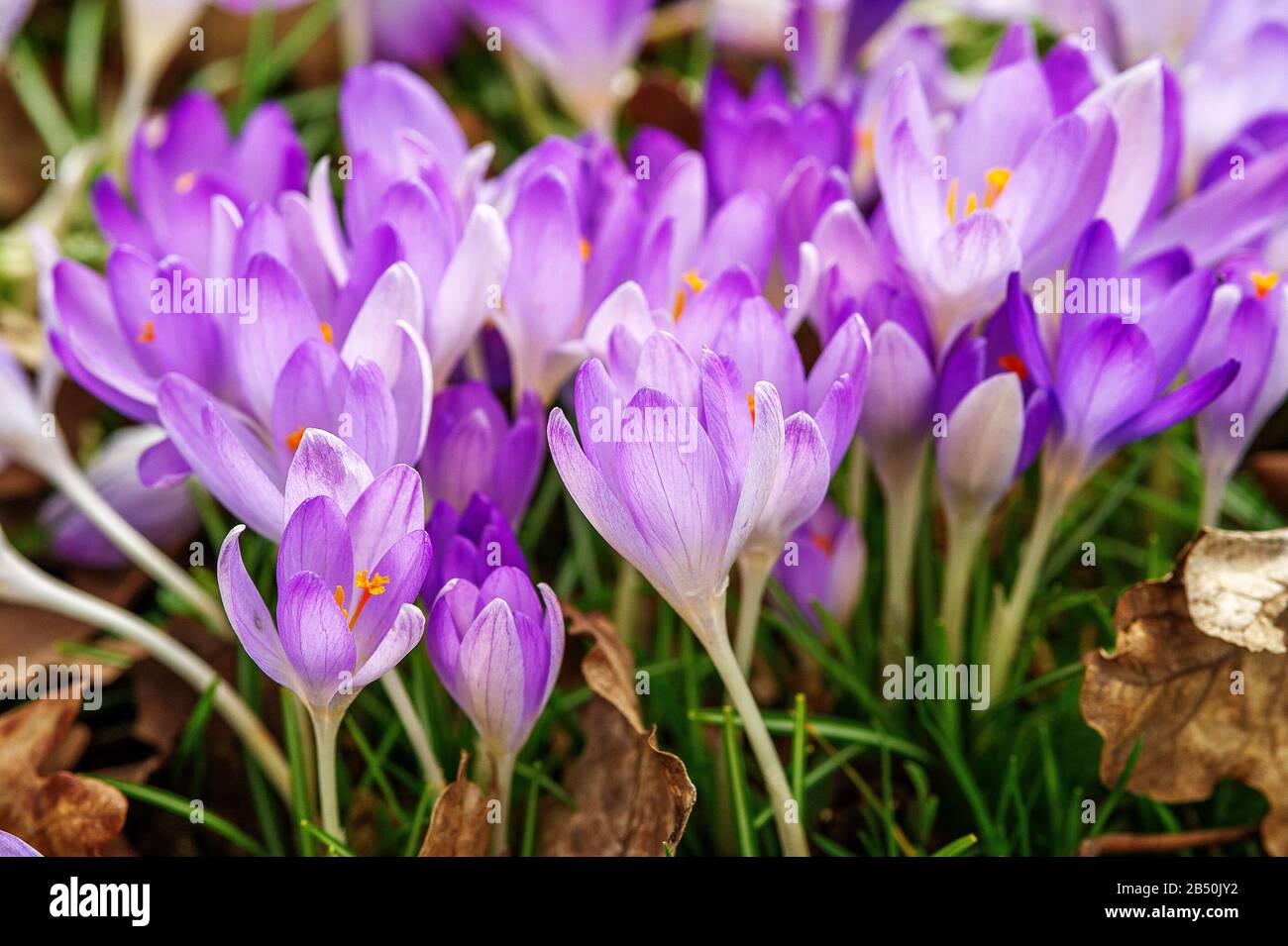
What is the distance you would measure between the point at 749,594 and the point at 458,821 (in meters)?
0.20

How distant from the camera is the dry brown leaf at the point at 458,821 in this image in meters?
0.69

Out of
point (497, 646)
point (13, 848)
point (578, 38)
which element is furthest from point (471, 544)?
point (578, 38)

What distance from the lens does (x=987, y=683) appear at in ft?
2.69

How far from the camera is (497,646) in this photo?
0.66 m

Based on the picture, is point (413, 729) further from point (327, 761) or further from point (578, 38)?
point (578, 38)

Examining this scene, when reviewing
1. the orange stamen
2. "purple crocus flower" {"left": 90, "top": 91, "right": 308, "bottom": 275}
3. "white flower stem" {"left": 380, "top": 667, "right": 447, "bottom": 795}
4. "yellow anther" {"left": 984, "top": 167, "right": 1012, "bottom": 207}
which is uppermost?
"purple crocus flower" {"left": 90, "top": 91, "right": 308, "bottom": 275}

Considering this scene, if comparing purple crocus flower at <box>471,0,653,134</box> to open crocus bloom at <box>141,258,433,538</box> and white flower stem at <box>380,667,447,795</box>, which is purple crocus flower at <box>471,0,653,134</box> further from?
white flower stem at <box>380,667,447,795</box>

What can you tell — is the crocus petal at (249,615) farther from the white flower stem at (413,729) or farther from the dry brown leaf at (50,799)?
the dry brown leaf at (50,799)

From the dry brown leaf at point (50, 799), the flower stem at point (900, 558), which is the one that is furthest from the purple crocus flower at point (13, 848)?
the flower stem at point (900, 558)

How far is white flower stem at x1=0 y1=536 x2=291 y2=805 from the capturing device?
80cm

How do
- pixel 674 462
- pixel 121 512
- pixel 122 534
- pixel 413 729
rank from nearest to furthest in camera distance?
pixel 674 462 < pixel 413 729 < pixel 122 534 < pixel 121 512

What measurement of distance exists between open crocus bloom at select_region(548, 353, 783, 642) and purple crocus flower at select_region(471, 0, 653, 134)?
50 cm

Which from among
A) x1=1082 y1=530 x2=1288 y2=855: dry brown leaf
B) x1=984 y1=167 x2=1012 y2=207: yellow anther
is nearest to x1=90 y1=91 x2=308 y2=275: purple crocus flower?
x1=984 y1=167 x2=1012 y2=207: yellow anther

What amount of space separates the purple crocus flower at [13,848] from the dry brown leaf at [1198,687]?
565 millimetres
